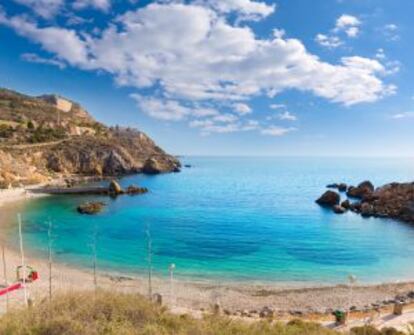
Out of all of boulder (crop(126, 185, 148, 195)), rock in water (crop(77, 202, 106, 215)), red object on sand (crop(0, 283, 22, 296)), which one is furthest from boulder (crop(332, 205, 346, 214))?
red object on sand (crop(0, 283, 22, 296))

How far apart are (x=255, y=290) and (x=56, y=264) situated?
1778 centimetres

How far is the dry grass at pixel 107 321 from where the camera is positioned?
32.5 feet

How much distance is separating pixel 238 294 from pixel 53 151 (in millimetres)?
101053

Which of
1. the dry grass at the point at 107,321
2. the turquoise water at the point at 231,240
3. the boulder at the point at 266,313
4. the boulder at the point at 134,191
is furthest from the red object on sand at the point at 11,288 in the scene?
the boulder at the point at 134,191

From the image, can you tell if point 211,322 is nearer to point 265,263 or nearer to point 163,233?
point 265,263

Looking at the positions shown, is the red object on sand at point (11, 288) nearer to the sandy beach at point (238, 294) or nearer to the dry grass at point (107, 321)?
the sandy beach at point (238, 294)

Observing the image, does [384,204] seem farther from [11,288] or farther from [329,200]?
[11,288]

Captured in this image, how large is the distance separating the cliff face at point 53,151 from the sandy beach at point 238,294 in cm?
5753

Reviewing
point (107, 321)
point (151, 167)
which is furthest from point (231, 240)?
point (151, 167)

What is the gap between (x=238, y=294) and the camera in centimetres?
2502

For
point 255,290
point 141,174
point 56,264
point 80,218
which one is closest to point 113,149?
point 141,174

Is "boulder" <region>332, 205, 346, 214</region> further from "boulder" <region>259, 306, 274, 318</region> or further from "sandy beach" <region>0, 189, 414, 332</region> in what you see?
"boulder" <region>259, 306, 274, 318</region>

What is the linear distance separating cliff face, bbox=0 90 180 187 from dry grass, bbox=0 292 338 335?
73.5 metres

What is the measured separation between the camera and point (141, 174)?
129 meters
